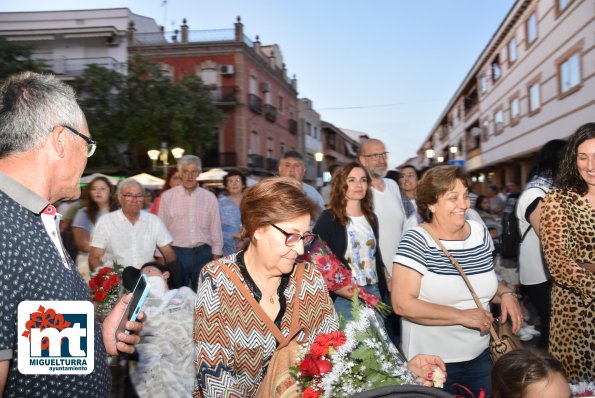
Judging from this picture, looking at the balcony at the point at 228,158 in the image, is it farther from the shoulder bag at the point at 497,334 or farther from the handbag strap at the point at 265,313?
the handbag strap at the point at 265,313

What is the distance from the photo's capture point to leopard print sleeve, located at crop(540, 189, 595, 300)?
10.0 ft

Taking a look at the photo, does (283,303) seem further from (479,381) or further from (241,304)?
(479,381)

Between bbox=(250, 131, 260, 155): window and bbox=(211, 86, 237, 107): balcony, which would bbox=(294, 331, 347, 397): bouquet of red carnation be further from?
bbox=(250, 131, 260, 155): window

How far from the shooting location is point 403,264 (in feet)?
10.1

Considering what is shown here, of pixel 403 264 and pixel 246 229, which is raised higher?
pixel 246 229

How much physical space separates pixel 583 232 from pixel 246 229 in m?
1.99

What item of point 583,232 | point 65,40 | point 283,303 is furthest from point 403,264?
point 65,40

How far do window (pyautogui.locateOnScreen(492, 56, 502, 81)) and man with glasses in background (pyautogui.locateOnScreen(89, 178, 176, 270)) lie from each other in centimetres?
2409

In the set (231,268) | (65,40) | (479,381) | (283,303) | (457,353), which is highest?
(65,40)

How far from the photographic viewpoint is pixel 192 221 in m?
6.70

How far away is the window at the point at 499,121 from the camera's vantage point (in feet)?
83.6

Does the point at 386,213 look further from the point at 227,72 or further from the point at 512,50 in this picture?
the point at 227,72

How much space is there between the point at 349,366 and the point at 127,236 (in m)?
4.08

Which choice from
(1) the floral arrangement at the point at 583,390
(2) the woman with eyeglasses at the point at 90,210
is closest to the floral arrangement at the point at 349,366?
(1) the floral arrangement at the point at 583,390
